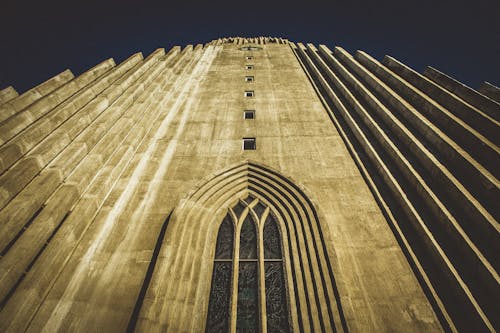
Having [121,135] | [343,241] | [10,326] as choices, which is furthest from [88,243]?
[343,241]

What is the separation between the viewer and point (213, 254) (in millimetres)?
6824

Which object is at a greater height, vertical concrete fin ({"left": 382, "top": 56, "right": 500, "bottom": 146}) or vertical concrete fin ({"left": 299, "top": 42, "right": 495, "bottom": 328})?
vertical concrete fin ({"left": 382, "top": 56, "right": 500, "bottom": 146})

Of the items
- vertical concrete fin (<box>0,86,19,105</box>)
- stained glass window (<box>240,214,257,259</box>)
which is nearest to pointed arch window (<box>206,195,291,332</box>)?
stained glass window (<box>240,214,257,259</box>)

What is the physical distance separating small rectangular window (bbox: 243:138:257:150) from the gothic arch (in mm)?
1486

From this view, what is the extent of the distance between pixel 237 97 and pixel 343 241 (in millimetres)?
10128

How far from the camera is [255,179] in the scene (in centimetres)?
884

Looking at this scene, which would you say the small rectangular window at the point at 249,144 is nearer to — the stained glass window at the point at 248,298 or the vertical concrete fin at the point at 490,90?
the stained glass window at the point at 248,298

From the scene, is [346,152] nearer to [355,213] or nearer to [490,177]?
[355,213]

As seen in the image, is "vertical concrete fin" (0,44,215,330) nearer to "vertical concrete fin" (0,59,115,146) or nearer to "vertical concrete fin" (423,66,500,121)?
"vertical concrete fin" (0,59,115,146)

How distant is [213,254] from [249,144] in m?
5.22

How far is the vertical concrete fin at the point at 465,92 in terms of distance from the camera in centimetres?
694

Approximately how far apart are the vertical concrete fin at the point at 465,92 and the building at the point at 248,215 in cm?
6

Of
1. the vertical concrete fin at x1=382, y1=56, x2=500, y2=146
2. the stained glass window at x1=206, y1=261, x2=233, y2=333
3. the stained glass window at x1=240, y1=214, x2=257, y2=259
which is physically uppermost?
the vertical concrete fin at x1=382, y1=56, x2=500, y2=146

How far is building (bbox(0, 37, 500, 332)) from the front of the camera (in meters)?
5.14
